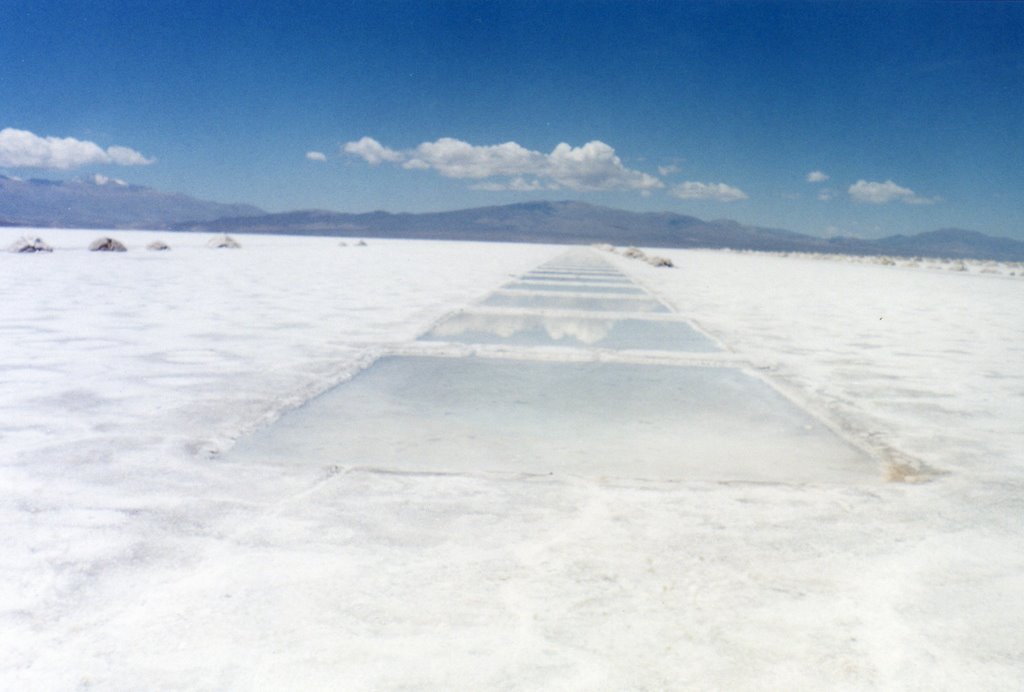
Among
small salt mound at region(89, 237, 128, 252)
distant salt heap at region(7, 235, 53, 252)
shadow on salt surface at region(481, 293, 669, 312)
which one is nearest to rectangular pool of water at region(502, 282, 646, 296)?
shadow on salt surface at region(481, 293, 669, 312)

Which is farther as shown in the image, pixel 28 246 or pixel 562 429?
pixel 28 246

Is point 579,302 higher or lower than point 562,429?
higher

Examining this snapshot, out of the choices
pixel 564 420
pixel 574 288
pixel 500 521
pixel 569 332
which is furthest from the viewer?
pixel 574 288

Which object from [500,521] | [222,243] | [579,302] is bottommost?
[500,521]

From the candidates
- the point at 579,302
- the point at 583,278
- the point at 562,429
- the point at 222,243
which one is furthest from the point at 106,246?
the point at 562,429

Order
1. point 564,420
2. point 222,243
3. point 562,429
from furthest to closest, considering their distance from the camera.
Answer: point 222,243, point 564,420, point 562,429

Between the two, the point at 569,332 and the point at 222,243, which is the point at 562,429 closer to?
the point at 569,332

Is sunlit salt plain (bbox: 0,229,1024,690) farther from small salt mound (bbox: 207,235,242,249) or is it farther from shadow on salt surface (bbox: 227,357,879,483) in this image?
small salt mound (bbox: 207,235,242,249)

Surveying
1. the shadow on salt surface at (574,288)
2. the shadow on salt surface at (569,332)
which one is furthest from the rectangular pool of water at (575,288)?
the shadow on salt surface at (569,332)
